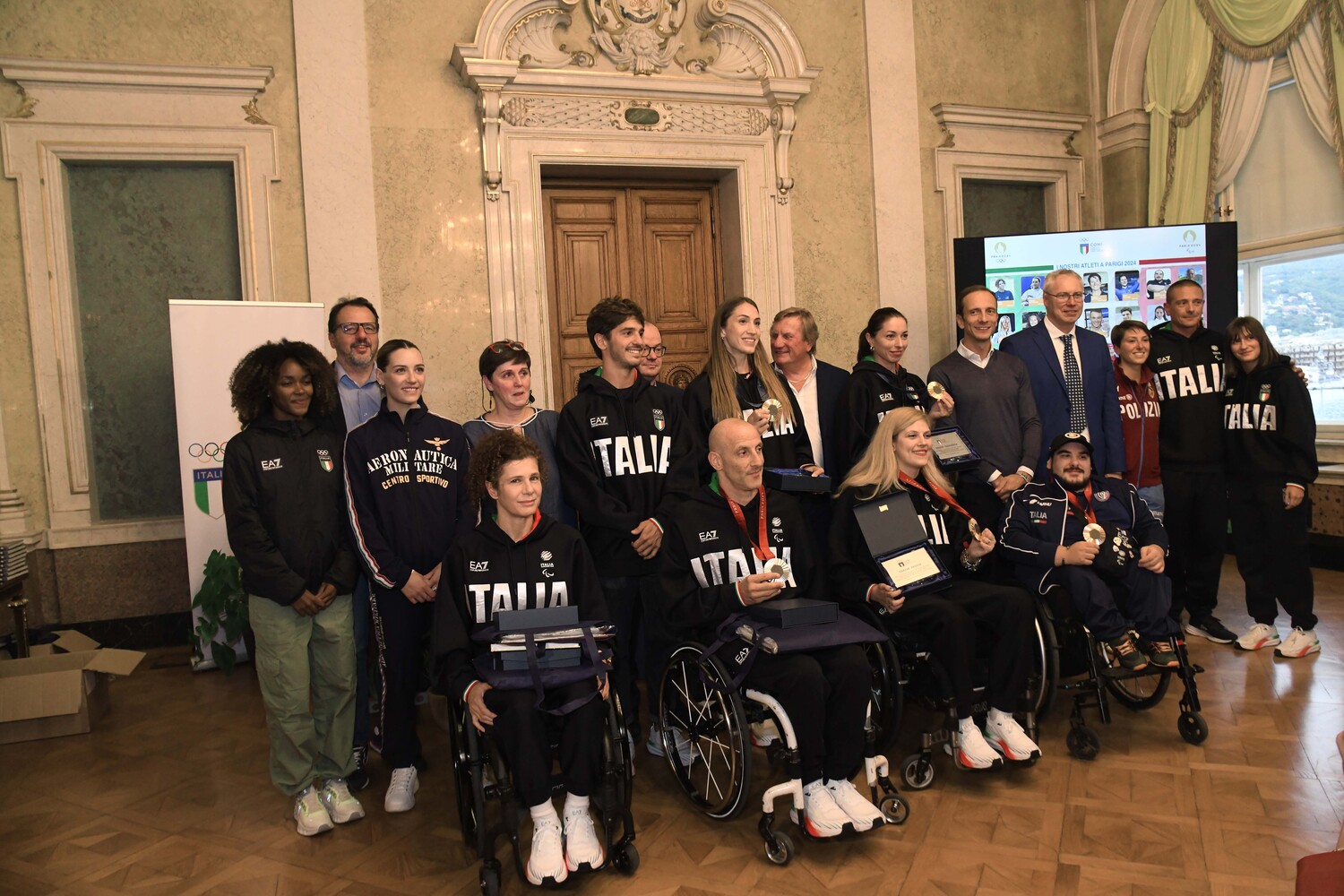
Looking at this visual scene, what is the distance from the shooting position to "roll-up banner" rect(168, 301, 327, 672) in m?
5.12

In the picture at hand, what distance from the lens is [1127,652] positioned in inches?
139

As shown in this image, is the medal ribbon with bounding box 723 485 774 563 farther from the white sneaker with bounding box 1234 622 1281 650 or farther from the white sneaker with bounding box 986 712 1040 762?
the white sneaker with bounding box 1234 622 1281 650

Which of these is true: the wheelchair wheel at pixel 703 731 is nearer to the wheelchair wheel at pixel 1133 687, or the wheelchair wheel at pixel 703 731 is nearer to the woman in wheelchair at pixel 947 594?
the woman in wheelchair at pixel 947 594

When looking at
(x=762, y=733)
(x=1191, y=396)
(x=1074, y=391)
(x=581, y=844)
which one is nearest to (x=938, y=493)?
(x=762, y=733)

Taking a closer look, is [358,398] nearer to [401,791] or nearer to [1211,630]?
[401,791]

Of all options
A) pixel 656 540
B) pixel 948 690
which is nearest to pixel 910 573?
pixel 948 690

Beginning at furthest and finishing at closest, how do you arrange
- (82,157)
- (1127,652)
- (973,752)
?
(82,157)
(1127,652)
(973,752)

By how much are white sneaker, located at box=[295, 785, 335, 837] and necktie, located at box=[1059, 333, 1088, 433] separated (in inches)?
142

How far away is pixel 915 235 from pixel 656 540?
4.34 m

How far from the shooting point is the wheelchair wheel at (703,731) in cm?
288

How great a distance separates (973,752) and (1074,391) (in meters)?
2.09

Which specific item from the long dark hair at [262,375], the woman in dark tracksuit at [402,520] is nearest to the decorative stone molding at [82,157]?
the long dark hair at [262,375]

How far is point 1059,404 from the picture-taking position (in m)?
4.52

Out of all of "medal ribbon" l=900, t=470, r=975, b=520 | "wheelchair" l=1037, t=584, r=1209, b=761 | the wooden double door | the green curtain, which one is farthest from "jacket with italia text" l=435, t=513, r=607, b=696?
the green curtain
